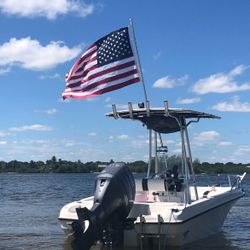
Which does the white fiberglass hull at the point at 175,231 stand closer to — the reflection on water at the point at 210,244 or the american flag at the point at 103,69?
the reflection on water at the point at 210,244

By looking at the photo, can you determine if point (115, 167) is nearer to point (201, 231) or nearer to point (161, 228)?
point (161, 228)

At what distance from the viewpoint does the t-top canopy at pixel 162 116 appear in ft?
45.4

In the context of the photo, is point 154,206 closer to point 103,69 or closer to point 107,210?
point 107,210

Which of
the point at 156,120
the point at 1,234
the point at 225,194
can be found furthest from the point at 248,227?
the point at 1,234

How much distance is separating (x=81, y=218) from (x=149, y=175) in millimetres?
5796

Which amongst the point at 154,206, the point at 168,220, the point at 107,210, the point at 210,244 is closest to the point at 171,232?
the point at 168,220

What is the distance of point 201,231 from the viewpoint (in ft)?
47.4

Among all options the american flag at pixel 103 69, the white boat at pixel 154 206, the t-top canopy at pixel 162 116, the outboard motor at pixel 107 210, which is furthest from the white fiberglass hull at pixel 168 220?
the american flag at pixel 103 69

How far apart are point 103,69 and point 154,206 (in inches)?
138

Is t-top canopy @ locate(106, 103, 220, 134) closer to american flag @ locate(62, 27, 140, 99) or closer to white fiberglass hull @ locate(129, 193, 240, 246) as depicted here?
american flag @ locate(62, 27, 140, 99)

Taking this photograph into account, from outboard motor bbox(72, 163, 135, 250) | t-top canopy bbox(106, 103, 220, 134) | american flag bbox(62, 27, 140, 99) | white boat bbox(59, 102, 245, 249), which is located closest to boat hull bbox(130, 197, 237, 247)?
white boat bbox(59, 102, 245, 249)

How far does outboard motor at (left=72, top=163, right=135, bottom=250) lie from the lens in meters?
10.7

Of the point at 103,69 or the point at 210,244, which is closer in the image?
the point at 103,69

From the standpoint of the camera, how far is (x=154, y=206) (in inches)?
526
